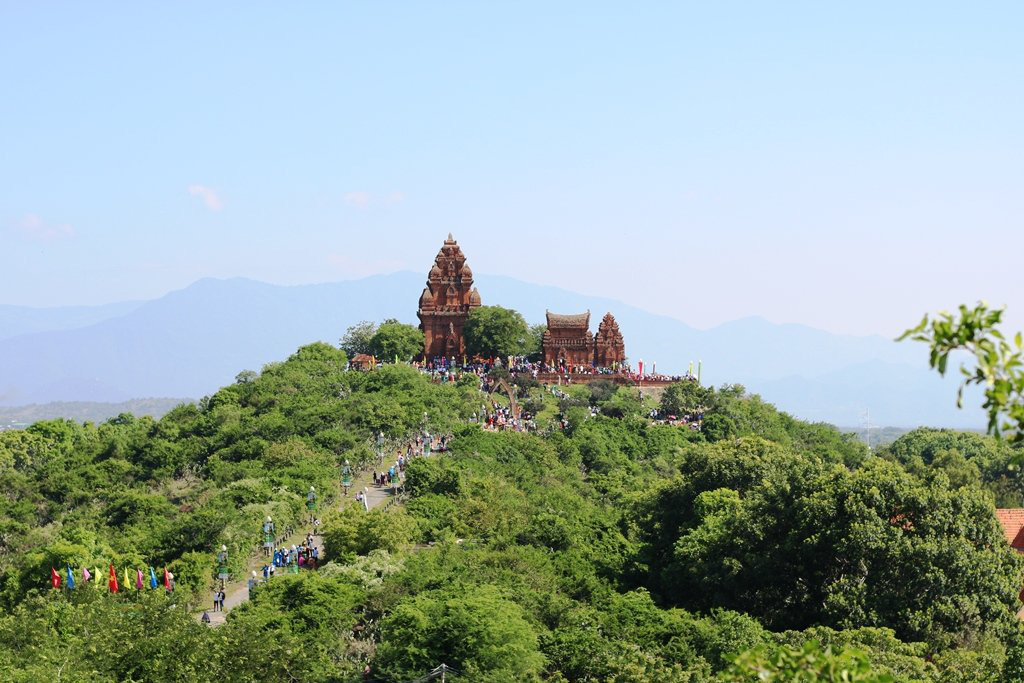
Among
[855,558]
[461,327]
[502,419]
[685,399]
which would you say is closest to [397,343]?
[461,327]

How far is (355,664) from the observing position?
35875 mm

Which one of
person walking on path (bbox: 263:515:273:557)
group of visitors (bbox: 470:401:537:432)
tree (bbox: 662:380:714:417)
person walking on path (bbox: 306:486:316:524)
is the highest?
tree (bbox: 662:380:714:417)

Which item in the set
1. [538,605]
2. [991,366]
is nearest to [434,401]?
[538,605]

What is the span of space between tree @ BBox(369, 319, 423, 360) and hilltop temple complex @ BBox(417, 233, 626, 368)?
2.19 ft

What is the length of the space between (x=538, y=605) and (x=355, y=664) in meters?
5.93

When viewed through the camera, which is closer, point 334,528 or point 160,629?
point 160,629

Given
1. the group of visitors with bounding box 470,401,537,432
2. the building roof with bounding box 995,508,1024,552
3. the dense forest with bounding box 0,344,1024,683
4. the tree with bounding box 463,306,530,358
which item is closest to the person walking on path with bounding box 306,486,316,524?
the dense forest with bounding box 0,344,1024,683

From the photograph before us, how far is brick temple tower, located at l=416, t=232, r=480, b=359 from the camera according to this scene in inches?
3566

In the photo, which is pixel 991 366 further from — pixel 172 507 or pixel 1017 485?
pixel 1017 485

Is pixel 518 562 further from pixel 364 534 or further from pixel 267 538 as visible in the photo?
pixel 267 538

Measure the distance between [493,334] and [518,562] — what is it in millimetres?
44200

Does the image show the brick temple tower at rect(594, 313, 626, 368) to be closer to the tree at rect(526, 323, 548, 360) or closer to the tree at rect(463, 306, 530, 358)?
the tree at rect(526, 323, 548, 360)

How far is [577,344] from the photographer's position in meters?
88.9

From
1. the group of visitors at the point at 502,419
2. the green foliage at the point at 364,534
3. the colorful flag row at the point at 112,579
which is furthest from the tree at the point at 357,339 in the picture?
the colorful flag row at the point at 112,579
